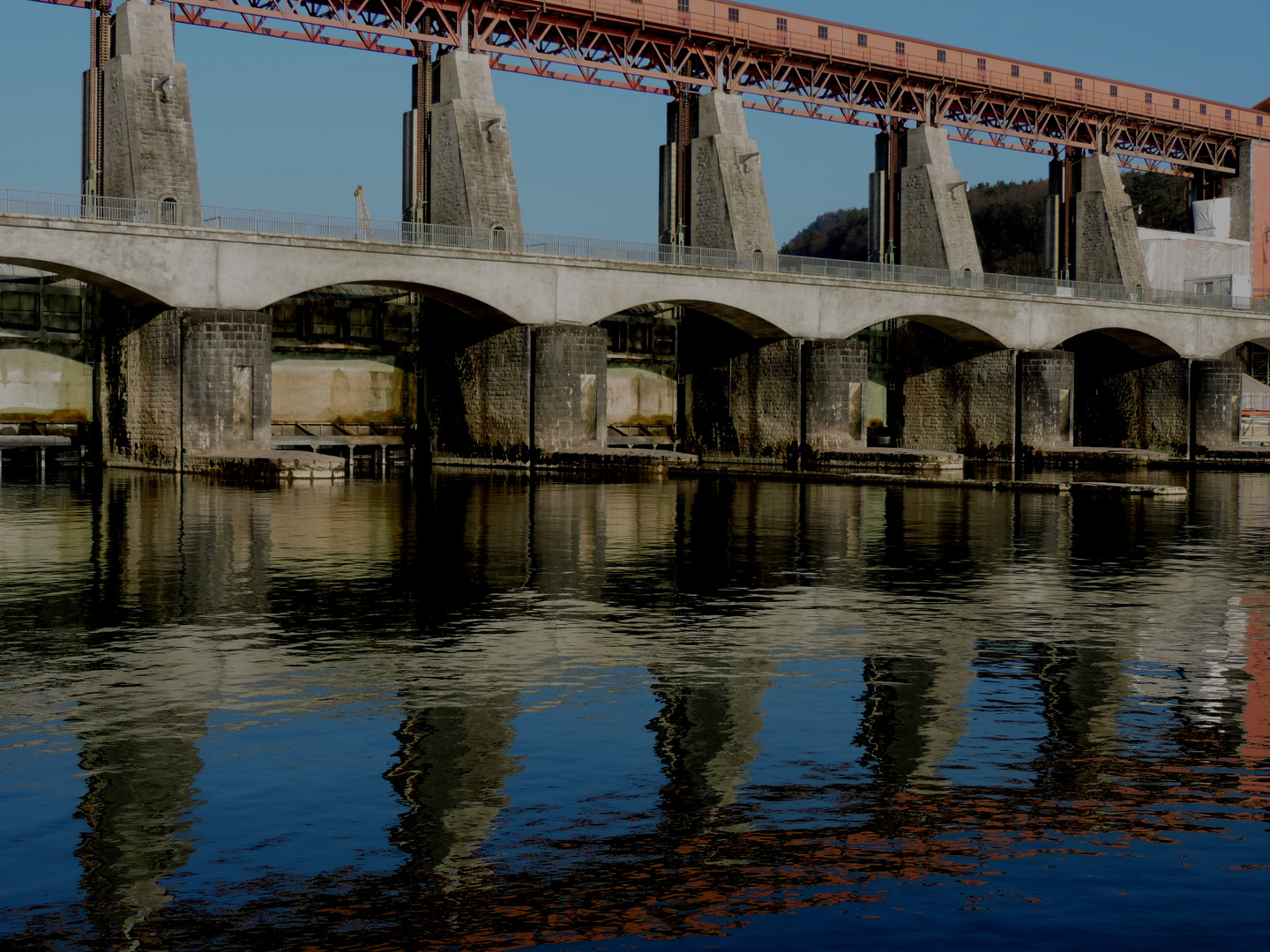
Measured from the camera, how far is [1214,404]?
5509 cm

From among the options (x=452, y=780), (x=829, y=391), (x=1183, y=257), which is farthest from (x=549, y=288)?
(x=1183, y=257)

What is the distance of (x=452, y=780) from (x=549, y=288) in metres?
34.0

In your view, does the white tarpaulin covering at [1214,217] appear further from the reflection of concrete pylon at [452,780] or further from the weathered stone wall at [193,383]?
the reflection of concrete pylon at [452,780]

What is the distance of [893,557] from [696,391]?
3163cm

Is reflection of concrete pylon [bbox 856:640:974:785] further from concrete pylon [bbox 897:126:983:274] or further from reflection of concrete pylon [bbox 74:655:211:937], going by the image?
concrete pylon [bbox 897:126:983:274]

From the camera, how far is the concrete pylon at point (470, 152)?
40.9 metres

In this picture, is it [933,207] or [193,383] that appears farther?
[933,207]

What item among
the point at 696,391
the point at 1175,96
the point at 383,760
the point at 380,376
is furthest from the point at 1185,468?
the point at 383,760

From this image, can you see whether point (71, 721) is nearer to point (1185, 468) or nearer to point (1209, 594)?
point (1209, 594)

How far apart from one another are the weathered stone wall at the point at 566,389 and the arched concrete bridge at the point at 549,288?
24.9 inches

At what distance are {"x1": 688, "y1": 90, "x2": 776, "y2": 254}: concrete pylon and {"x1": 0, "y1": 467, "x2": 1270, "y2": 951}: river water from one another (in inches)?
1242

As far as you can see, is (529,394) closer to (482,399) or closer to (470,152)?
(482,399)

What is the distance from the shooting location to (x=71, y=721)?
822cm

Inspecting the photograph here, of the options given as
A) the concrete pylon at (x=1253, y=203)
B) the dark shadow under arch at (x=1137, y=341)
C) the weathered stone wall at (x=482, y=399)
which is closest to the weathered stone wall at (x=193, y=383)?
the weathered stone wall at (x=482, y=399)
